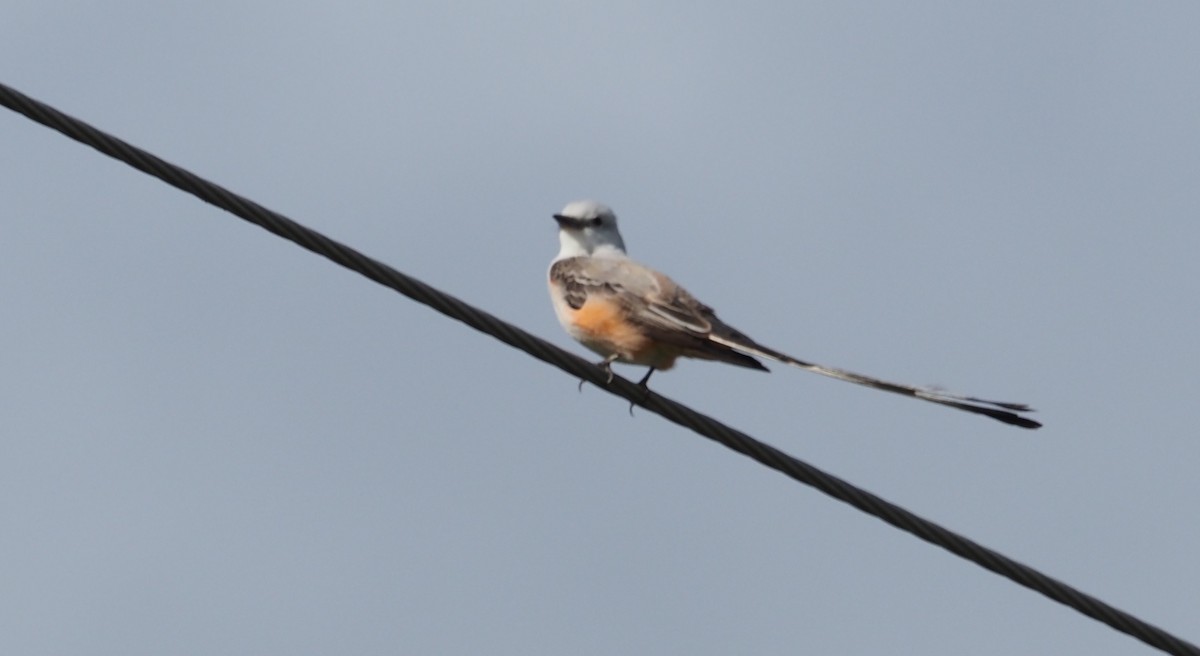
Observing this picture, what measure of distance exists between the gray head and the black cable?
14.6ft

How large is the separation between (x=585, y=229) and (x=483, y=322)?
4.64 metres

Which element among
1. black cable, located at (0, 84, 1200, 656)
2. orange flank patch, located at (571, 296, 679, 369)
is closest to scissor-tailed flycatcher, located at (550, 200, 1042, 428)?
orange flank patch, located at (571, 296, 679, 369)

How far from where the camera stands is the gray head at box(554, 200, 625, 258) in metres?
10.9

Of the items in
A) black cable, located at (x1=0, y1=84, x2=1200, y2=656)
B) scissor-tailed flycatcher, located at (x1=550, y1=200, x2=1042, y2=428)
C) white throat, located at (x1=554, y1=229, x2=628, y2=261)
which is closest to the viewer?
black cable, located at (x1=0, y1=84, x2=1200, y2=656)

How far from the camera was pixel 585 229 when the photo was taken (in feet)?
35.8

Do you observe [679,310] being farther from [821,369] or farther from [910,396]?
[910,396]

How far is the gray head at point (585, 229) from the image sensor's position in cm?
1088

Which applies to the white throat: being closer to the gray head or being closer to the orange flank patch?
the gray head

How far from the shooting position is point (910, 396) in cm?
679

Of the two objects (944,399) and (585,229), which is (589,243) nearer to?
(585,229)

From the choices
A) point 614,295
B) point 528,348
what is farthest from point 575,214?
point 528,348

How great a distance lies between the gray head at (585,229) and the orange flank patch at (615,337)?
3.92ft

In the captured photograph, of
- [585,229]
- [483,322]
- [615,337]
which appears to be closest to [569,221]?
[585,229]

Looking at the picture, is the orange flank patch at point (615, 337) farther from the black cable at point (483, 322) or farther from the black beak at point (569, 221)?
the black cable at point (483, 322)
